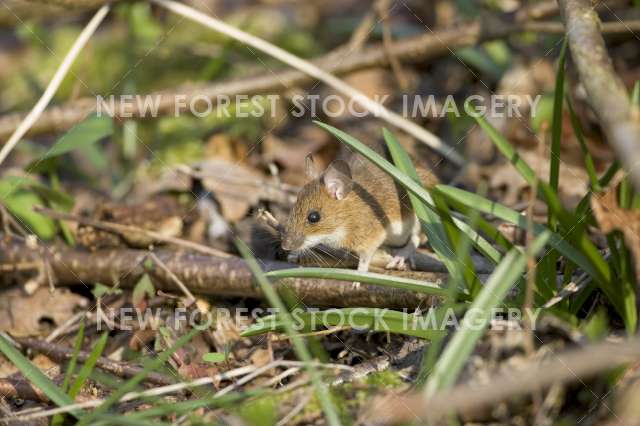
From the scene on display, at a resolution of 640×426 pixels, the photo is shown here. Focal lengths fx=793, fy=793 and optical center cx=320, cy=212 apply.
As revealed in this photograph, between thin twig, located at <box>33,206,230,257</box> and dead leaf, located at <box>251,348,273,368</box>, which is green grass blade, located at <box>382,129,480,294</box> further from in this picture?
thin twig, located at <box>33,206,230,257</box>

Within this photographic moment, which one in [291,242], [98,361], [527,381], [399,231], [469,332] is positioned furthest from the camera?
[399,231]

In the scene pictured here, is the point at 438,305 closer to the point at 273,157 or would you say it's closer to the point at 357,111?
the point at 273,157

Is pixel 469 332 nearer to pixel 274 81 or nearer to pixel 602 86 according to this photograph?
Result: pixel 602 86

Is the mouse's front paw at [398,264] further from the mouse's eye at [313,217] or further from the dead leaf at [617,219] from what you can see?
the dead leaf at [617,219]

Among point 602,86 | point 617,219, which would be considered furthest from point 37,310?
point 602,86

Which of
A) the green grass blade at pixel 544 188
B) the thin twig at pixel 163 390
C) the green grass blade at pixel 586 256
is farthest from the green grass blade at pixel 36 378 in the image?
the green grass blade at pixel 544 188

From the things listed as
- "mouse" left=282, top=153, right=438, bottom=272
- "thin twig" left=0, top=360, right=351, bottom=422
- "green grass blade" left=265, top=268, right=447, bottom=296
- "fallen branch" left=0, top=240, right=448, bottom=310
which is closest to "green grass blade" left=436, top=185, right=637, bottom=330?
"green grass blade" left=265, top=268, right=447, bottom=296
